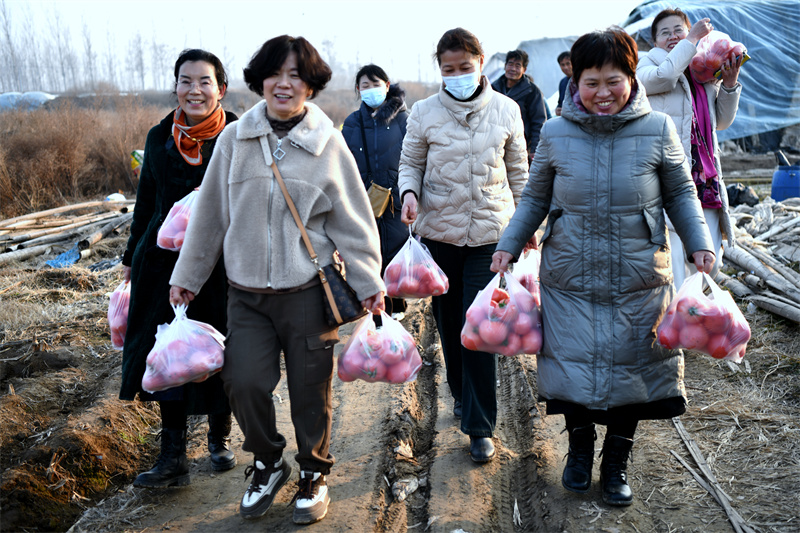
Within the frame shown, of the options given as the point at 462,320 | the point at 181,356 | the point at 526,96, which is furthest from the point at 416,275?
the point at 526,96

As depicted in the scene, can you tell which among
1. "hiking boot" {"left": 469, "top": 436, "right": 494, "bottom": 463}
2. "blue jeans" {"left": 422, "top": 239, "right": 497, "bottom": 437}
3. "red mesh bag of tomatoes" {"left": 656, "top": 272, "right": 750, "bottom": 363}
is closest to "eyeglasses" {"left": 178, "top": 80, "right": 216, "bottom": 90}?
"blue jeans" {"left": 422, "top": 239, "right": 497, "bottom": 437}

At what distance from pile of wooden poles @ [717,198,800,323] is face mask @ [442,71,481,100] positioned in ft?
11.0

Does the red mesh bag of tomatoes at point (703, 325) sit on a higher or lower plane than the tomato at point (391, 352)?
higher

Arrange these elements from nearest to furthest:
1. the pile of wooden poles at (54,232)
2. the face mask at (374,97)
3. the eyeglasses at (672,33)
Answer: the eyeglasses at (672,33) → the face mask at (374,97) → the pile of wooden poles at (54,232)

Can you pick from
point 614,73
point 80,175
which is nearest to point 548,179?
point 614,73

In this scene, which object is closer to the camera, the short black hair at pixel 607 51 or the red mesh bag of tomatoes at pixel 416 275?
the short black hair at pixel 607 51

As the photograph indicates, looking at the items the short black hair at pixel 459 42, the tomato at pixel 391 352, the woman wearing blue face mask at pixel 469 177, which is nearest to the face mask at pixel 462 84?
the woman wearing blue face mask at pixel 469 177

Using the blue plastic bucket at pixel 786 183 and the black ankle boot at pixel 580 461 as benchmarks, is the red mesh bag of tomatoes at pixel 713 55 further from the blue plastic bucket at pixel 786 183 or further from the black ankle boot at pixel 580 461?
the blue plastic bucket at pixel 786 183

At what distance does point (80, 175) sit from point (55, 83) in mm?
79261

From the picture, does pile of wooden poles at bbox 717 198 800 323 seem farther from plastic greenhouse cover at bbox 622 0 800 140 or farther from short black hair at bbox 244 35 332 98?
plastic greenhouse cover at bbox 622 0 800 140

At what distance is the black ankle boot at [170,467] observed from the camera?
323 cm

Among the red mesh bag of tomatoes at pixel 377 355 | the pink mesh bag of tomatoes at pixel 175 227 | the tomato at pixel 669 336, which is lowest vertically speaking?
the red mesh bag of tomatoes at pixel 377 355

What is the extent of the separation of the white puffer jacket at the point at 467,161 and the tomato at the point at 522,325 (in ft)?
2.14

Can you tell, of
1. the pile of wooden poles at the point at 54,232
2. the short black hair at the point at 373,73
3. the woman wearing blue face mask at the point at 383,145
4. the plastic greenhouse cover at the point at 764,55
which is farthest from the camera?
the plastic greenhouse cover at the point at 764,55
